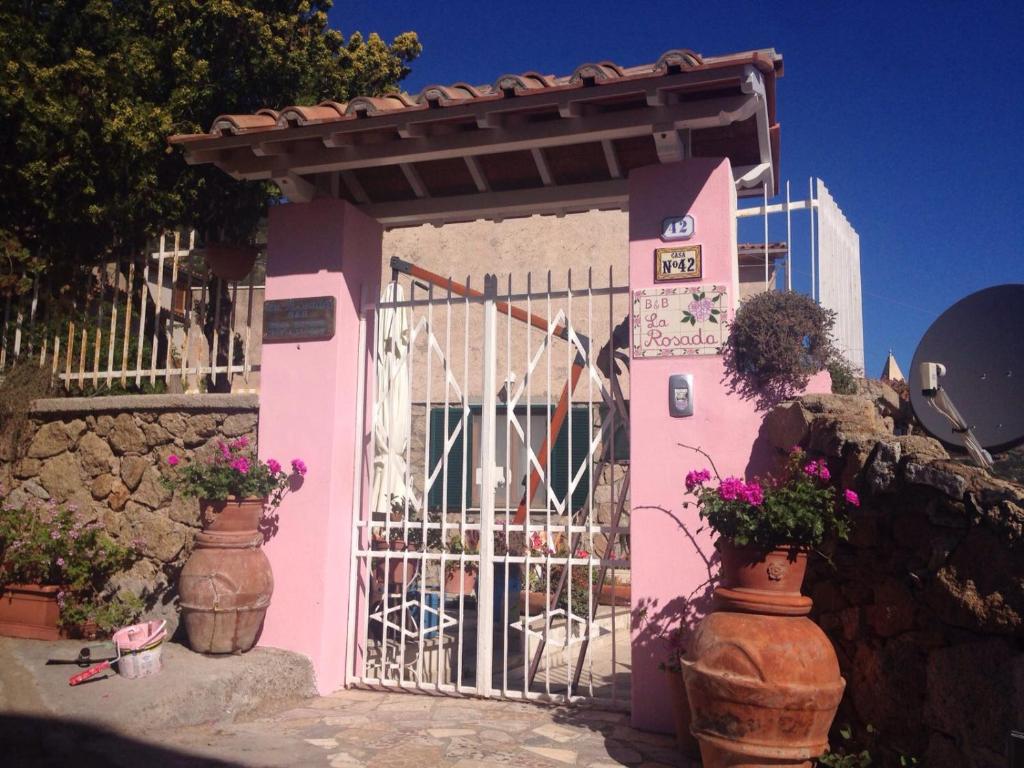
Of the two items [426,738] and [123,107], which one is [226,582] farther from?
[123,107]

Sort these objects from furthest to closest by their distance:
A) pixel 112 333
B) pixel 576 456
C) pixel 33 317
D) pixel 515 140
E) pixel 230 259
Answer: pixel 576 456
pixel 33 317
pixel 112 333
pixel 230 259
pixel 515 140

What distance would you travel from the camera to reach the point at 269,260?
18.3 ft

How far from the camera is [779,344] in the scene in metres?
4.30

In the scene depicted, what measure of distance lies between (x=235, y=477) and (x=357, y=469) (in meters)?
0.77

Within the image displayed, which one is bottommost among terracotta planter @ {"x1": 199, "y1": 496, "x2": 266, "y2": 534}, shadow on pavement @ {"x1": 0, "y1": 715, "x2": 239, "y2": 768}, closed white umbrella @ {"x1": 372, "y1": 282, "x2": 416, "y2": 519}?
shadow on pavement @ {"x1": 0, "y1": 715, "x2": 239, "y2": 768}

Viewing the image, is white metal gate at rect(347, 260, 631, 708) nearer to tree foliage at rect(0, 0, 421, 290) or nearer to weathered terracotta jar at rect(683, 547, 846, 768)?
weathered terracotta jar at rect(683, 547, 846, 768)

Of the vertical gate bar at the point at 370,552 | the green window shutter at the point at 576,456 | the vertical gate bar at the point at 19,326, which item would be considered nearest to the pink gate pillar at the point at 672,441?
the vertical gate bar at the point at 370,552

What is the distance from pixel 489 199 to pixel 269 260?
1.48 meters

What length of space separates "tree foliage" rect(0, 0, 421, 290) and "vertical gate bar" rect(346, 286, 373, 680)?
1.75 metres

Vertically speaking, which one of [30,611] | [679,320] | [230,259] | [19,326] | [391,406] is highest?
[230,259]

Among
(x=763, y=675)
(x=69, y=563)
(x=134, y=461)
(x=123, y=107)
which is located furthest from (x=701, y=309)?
(x=123, y=107)

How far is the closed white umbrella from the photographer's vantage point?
566 cm

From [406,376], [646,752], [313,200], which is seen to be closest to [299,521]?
[406,376]

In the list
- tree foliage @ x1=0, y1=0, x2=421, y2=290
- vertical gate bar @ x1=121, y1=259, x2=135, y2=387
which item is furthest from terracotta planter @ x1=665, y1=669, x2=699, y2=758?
tree foliage @ x1=0, y1=0, x2=421, y2=290
